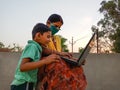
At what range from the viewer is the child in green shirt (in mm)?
1954

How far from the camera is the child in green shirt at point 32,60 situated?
195cm

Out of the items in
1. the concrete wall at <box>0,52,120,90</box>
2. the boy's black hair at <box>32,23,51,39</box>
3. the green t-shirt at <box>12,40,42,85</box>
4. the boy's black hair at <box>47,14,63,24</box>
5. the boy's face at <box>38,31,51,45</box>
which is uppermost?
the boy's black hair at <box>47,14,63,24</box>

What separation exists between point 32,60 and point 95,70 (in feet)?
22.8

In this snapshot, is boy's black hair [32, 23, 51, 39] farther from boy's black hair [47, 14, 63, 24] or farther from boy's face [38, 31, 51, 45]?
boy's black hair [47, 14, 63, 24]

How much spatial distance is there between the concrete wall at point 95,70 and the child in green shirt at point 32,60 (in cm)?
678

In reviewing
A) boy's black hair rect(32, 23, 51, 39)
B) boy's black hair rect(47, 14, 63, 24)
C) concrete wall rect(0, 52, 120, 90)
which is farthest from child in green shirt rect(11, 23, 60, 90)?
concrete wall rect(0, 52, 120, 90)

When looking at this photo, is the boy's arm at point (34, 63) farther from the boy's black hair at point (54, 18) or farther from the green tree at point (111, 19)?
the green tree at point (111, 19)

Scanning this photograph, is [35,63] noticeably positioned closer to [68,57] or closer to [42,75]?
[42,75]

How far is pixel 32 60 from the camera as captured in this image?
6.54 feet

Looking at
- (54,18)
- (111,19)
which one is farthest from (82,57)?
(111,19)

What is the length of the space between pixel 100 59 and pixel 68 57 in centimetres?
674

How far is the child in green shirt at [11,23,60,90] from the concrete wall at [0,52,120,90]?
22.2ft

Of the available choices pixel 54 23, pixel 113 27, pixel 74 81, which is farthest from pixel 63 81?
pixel 113 27

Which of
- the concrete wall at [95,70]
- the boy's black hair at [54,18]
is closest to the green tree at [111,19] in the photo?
the concrete wall at [95,70]
